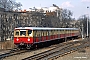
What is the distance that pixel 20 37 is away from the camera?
28.9 m

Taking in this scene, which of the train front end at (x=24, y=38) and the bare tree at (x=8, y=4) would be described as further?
the bare tree at (x=8, y=4)

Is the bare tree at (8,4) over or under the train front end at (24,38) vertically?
over

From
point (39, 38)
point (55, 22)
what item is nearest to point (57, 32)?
point (39, 38)

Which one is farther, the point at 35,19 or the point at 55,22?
the point at 55,22

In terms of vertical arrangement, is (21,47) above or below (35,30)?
below

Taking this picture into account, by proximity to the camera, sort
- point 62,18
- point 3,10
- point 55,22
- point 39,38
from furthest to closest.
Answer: point 62,18 < point 55,22 < point 3,10 < point 39,38

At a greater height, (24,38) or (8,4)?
(8,4)

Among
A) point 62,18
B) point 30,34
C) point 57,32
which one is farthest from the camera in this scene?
point 62,18

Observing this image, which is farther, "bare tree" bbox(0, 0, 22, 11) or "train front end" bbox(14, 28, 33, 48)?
"bare tree" bbox(0, 0, 22, 11)

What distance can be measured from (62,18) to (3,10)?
156ft

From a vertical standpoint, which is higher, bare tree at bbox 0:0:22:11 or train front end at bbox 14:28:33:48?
bare tree at bbox 0:0:22:11

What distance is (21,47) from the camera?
29.8 metres

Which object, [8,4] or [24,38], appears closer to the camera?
[24,38]

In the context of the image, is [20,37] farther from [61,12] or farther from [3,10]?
[61,12]
